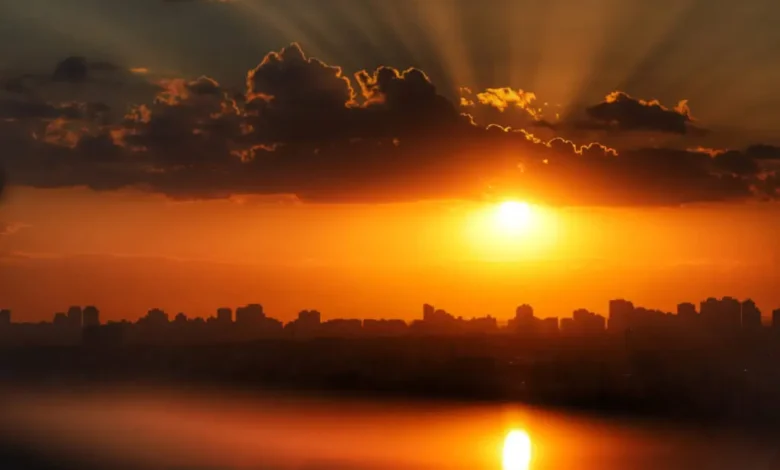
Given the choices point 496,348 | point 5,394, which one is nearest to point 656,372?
point 496,348

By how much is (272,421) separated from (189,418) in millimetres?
4531

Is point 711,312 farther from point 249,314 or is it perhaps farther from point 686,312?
point 249,314

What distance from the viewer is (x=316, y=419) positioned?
148 feet

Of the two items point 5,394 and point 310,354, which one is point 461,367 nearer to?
point 310,354

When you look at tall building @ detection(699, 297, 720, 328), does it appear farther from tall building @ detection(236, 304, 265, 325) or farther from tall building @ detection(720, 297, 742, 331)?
tall building @ detection(236, 304, 265, 325)

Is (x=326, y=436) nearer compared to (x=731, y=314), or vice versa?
(x=731, y=314)

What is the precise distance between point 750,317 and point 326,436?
19409 millimetres

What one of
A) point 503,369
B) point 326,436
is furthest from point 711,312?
point 326,436

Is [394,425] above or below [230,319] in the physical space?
below

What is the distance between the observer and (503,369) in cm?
3909

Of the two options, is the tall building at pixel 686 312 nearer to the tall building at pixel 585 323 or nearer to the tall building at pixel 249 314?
the tall building at pixel 585 323

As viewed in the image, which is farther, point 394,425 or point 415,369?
point 394,425

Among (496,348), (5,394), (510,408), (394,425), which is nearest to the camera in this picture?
(496,348)

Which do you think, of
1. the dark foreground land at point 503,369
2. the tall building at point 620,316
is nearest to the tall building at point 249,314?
the dark foreground land at point 503,369
